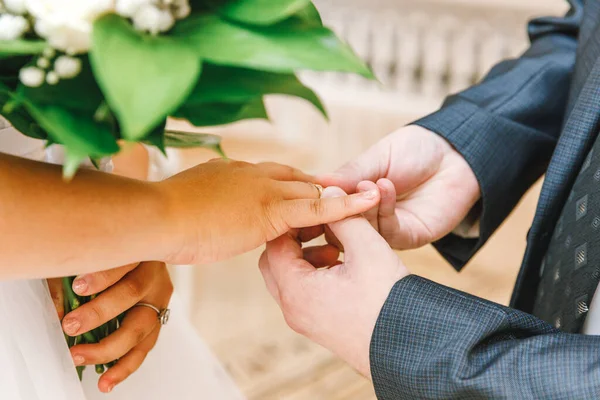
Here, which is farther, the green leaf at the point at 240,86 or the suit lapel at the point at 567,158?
the suit lapel at the point at 567,158

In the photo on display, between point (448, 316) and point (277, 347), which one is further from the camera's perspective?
point (277, 347)

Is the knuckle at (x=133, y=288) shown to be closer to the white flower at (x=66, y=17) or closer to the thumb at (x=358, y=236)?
the thumb at (x=358, y=236)

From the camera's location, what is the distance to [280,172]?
0.84 m

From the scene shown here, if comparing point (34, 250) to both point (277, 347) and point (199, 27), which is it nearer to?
point (199, 27)

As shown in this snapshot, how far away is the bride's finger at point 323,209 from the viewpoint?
0.74 metres

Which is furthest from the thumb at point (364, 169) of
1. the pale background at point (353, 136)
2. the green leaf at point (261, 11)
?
the pale background at point (353, 136)

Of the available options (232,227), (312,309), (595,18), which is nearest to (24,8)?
(232,227)

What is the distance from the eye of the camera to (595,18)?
96 cm

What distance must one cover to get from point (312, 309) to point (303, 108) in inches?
71.6

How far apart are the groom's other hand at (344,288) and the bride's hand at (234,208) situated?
0.15 feet

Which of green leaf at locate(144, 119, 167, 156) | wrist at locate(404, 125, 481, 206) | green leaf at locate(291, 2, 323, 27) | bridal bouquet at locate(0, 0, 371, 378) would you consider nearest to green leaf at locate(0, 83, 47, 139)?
bridal bouquet at locate(0, 0, 371, 378)

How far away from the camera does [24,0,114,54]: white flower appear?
0.43m

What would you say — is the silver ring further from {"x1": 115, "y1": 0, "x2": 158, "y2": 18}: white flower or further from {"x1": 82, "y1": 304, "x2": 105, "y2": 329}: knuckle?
{"x1": 115, "y1": 0, "x2": 158, "y2": 18}: white flower

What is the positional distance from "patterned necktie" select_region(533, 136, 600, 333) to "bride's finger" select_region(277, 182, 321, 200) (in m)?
0.31
